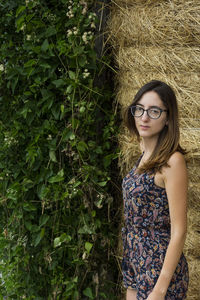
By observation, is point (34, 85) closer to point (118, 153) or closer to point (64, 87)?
point (64, 87)

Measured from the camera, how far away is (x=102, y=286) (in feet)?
7.47

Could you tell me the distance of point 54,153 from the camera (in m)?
2.10

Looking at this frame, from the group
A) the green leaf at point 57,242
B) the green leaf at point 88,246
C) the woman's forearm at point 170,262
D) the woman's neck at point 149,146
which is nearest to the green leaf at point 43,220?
the green leaf at point 57,242

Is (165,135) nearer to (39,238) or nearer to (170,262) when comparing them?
(170,262)

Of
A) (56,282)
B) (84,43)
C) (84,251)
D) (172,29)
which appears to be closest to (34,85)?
(84,43)

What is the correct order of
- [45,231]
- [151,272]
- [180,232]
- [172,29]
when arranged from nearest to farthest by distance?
[180,232] → [151,272] → [172,29] → [45,231]

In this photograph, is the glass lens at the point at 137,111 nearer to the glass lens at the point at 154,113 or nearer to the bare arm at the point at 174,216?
the glass lens at the point at 154,113

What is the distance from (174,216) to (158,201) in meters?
0.11

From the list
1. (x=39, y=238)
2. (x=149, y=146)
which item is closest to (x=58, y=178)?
(x=39, y=238)

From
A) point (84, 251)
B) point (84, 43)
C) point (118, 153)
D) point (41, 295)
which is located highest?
point (84, 43)

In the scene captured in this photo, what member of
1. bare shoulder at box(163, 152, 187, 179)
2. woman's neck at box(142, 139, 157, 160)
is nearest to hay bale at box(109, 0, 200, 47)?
woman's neck at box(142, 139, 157, 160)

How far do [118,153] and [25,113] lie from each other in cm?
51

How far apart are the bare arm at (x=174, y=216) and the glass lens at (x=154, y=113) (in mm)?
167

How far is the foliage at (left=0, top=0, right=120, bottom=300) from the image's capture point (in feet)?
6.72
